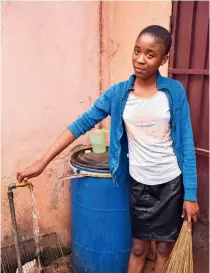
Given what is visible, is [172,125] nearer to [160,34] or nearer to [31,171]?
[160,34]

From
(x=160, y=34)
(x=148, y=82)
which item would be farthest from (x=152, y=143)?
(x=160, y=34)

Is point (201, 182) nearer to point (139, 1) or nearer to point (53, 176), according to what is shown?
point (53, 176)

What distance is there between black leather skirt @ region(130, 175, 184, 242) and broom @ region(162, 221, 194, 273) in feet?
0.31

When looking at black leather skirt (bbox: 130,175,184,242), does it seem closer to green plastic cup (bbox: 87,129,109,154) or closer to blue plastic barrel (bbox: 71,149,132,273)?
blue plastic barrel (bbox: 71,149,132,273)

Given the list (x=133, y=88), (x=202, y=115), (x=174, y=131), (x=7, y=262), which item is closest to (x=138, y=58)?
(x=133, y=88)

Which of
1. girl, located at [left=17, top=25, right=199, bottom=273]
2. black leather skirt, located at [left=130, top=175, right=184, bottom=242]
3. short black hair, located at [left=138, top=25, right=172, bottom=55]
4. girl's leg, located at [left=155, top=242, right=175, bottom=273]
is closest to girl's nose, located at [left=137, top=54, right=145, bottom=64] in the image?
girl, located at [left=17, top=25, right=199, bottom=273]

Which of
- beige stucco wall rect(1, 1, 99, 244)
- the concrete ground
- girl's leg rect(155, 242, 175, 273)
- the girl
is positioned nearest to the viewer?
the girl

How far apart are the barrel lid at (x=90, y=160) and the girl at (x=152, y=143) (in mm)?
369

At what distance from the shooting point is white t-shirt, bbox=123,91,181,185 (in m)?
1.88

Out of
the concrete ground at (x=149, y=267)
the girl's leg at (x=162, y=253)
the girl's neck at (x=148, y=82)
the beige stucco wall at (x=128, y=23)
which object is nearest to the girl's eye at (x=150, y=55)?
the girl's neck at (x=148, y=82)

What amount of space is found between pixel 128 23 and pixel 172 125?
4.85 ft

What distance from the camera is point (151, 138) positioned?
192cm

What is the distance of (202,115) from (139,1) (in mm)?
1191

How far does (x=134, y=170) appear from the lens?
204 cm
